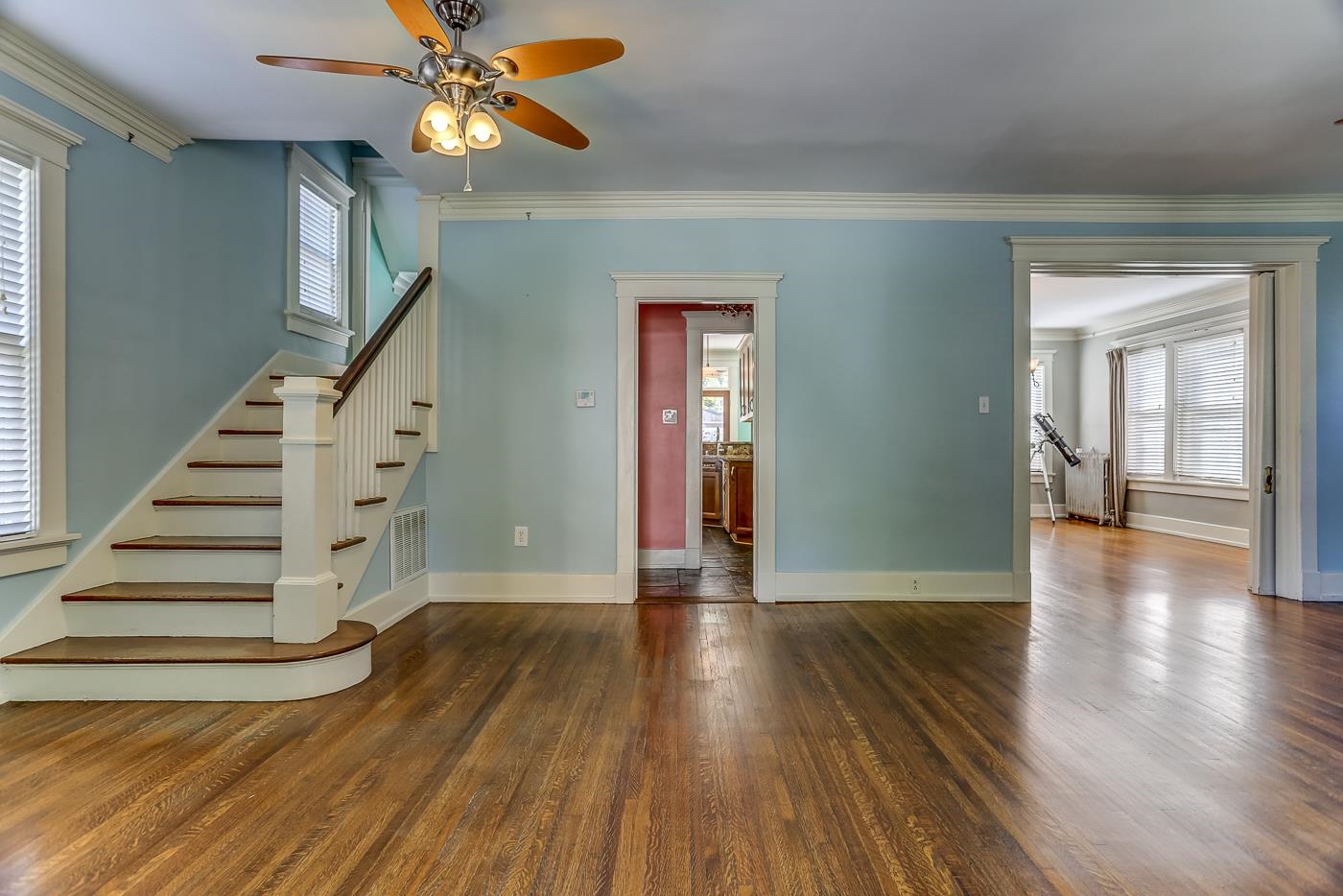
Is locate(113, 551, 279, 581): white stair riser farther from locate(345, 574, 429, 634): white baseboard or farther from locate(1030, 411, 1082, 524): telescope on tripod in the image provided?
locate(1030, 411, 1082, 524): telescope on tripod

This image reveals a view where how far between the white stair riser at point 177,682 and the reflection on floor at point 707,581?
1.99 meters

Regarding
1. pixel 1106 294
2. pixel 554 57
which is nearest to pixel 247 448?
pixel 554 57

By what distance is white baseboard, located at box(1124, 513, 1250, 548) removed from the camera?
5.97 metres

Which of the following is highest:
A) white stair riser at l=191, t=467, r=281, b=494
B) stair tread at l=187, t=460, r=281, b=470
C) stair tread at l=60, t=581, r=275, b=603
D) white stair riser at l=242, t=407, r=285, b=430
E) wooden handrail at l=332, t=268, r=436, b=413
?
wooden handrail at l=332, t=268, r=436, b=413

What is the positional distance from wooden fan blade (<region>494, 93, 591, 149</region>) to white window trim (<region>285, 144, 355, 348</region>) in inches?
95.7

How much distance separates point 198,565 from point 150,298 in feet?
4.16

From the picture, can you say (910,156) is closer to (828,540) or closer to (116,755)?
(828,540)

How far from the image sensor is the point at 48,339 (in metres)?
2.39

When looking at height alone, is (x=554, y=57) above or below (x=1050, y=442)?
above

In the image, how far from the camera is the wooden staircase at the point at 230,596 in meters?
2.29

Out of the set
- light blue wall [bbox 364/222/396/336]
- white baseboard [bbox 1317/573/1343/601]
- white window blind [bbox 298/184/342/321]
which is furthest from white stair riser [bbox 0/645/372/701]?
white baseboard [bbox 1317/573/1343/601]

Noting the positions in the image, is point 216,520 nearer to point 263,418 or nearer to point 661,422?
point 263,418

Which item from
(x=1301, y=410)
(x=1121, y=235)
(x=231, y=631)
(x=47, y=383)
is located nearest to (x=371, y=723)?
(x=231, y=631)

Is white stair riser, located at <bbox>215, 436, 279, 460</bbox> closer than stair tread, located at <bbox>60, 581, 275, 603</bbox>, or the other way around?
stair tread, located at <bbox>60, 581, 275, 603</bbox>
